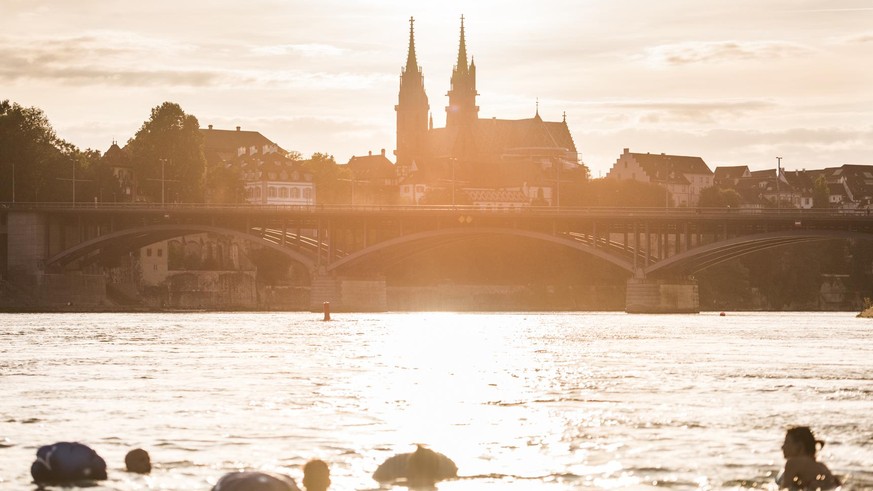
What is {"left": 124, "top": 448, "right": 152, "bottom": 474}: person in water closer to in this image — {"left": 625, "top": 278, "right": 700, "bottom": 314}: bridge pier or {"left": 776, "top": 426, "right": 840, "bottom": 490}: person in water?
{"left": 776, "top": 426, "right": 840, "bottom": 490}: person in water

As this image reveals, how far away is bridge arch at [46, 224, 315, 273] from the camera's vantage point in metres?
122

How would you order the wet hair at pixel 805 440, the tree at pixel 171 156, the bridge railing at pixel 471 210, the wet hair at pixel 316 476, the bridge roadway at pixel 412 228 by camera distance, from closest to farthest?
the wet hair at pixel 316 476 < the wet hair at pixel 805 440 < the bridge roadway at pixel 412 228 < the bridge railing at pixel 471 210 < the tree at pixel 171 156

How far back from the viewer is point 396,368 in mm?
49094

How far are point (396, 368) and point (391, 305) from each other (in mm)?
100965

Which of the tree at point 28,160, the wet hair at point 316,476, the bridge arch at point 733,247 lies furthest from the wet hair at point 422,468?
the tree at point 28,160

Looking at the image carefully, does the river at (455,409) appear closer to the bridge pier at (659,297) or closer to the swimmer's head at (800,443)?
the swimmer's head at (800,443)

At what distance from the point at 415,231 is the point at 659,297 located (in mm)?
19723

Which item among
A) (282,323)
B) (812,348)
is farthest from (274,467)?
(282,323)

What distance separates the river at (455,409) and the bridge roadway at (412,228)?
5162cm

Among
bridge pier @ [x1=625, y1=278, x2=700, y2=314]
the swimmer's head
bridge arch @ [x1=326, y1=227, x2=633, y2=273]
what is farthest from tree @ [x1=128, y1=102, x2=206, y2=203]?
the swimmer's head

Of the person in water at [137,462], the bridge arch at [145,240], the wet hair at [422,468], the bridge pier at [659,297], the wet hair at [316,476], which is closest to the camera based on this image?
the wet hair at [316,476]

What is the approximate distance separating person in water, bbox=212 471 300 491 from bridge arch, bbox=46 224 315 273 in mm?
99947

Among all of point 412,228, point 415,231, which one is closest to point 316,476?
point 415,231

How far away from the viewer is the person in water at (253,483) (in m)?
Result: 20.1
